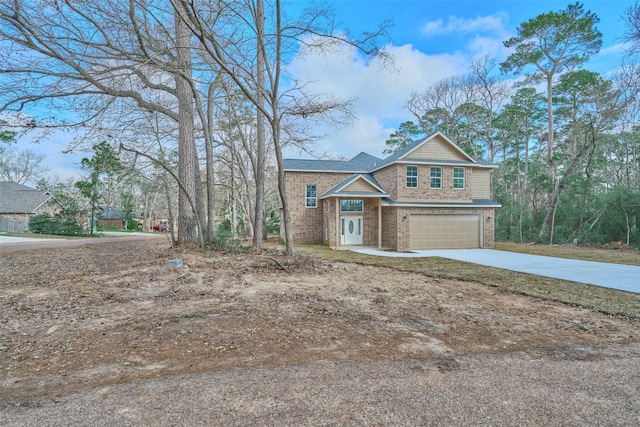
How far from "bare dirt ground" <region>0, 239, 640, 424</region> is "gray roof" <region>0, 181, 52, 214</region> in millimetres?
30374

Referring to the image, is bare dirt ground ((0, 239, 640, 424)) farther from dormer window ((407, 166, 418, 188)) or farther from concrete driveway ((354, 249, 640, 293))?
dormer window ((407, 166, 418, 188))

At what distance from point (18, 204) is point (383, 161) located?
33749mm

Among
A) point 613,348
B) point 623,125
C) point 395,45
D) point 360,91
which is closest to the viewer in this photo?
point 613,348

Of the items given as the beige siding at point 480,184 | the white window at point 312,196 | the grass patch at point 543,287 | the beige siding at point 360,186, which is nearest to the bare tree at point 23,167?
the white window at point 312,196

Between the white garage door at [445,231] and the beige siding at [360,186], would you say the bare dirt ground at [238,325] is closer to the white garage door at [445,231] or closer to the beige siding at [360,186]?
the white garage door at [445,231]

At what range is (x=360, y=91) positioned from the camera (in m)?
10.3

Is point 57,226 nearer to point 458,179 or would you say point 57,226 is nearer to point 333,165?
point 333,165

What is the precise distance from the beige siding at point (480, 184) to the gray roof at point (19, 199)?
37.2 metres

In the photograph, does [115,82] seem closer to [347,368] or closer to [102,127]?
[102,127]

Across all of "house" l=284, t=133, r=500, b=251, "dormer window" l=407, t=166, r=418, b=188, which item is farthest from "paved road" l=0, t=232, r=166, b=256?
"dormer window" l=407, t=166, r=418, b=188

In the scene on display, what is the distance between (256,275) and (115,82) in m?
6.29

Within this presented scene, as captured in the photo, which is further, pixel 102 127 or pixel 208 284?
pixel 102 127

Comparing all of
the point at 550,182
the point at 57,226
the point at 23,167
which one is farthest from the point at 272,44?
the point at 23,167

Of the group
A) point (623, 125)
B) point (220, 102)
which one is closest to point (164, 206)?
point (220, 102)
